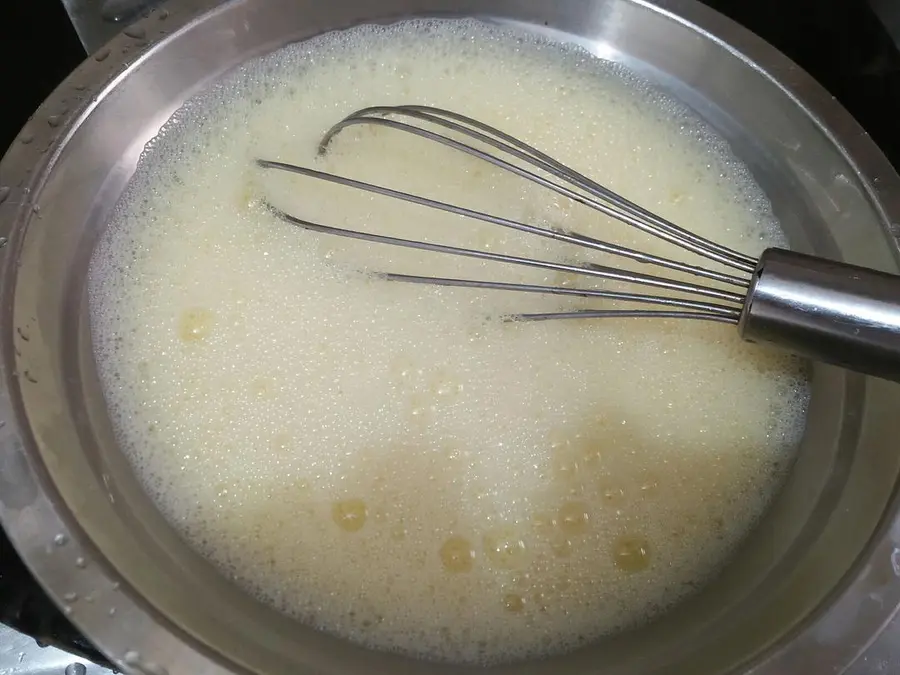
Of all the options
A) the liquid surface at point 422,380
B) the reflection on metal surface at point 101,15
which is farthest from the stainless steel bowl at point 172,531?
the reflection on metal surface at point 101,15

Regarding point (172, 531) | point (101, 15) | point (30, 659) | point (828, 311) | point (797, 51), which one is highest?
point (797, 51)

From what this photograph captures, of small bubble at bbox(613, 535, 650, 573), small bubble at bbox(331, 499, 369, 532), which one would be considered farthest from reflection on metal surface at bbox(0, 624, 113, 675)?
small bubble at bbox(613, 535, 650, 573)

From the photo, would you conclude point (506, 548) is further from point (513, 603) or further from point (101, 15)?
point (101, 15)

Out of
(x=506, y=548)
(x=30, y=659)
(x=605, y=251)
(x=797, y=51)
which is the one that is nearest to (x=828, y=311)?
(x=605, y=251)

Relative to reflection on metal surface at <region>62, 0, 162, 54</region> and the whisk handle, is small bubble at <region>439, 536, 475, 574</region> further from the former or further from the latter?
reflection on metal surface at <region>62, 0, 162, 54</region>

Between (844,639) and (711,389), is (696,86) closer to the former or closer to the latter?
(711,389)

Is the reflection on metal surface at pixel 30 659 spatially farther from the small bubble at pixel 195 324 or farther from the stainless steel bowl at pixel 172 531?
the small bubble at pixel 195 324
